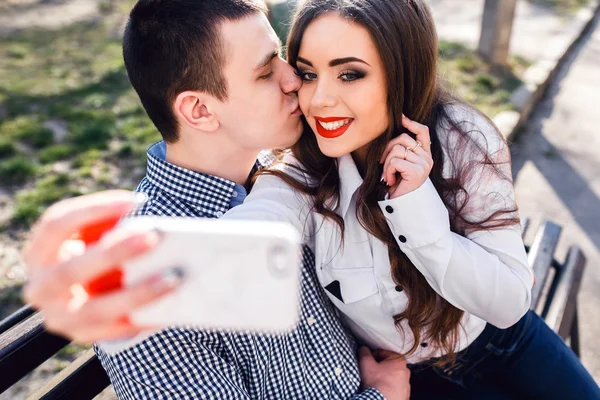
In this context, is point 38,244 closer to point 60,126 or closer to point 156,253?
point 156,253

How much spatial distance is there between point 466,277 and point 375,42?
717 millimetres

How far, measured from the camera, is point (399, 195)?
58.3 inches

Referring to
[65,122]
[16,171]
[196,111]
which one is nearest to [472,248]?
[196,111]

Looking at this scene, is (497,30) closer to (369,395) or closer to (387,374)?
(387,374)

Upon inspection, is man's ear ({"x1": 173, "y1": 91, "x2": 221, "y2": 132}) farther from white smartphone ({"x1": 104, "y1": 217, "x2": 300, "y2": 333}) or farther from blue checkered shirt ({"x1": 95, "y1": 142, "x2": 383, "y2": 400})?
white smartphone ({"x1": 104, "y1": 217, "x2": 300, "y2": 333})

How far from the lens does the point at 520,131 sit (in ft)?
16.7

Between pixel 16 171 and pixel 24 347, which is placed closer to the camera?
pixel 24 347

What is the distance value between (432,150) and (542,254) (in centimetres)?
120

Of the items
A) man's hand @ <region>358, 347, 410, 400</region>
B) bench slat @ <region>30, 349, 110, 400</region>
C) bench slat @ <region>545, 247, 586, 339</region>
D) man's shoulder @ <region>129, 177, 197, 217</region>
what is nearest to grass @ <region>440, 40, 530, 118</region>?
bench slat @ <region>545, 247, 586, 339</region>

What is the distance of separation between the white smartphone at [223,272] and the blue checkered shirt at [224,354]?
2.11ft

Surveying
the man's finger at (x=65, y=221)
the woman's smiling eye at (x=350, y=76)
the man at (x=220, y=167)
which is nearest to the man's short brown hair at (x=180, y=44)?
the man at (x=220, y=167)

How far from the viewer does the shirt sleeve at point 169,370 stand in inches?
50.8

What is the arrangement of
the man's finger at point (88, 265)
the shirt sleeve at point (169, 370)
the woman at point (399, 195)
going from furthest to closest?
the woman at point (399, 195)
the shirt sleeve at point (169, 370)
the man's finger at point (88, 265)

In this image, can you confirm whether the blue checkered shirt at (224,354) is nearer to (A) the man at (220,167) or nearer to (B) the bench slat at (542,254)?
(A) the man at (220,167)
